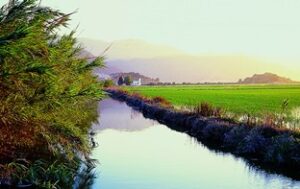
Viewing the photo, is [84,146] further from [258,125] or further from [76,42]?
[258,125]

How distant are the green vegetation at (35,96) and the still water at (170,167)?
2453mm

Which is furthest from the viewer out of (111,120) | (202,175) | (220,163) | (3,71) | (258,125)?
(111,120)

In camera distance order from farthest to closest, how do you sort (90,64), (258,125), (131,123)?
(131,123) → (258,125) → (90,64)

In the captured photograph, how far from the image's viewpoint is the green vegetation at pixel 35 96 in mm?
16891

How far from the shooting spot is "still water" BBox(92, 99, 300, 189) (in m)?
22.4

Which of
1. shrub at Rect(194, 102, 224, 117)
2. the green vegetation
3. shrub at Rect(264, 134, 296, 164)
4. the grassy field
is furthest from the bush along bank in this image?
the grassy field

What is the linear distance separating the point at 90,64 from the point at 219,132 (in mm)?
14305

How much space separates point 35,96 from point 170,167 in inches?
375

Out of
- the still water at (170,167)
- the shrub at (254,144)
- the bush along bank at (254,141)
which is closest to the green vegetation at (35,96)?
the still water at (170,167)

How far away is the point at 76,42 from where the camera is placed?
25.4m

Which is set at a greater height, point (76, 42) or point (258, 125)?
point (76, 42)

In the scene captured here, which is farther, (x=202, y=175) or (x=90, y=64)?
(x=202, y=175)

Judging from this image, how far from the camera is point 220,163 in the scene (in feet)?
90.6

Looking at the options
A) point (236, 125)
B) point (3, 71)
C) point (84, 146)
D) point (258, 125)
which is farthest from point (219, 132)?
point (3, 71)
